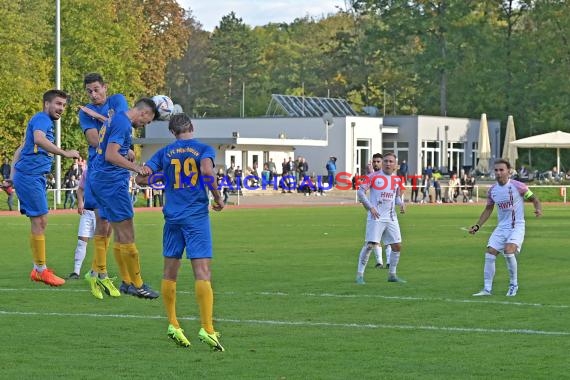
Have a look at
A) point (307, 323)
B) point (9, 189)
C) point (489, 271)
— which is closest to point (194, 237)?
point (307, 323)

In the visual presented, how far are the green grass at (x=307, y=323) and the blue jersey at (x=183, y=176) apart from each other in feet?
3.96

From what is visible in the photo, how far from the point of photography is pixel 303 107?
284ft

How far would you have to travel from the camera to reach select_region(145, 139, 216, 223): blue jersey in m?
11.2

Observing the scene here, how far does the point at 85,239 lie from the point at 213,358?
7.22m

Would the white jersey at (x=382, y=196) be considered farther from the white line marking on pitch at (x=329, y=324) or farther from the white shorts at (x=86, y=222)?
the white line marking on pitch at (x=329, y=324)

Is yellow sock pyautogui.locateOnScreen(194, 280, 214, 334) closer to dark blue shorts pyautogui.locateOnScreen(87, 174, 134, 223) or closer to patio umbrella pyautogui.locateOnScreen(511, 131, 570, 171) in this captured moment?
dark blue shorts pyautogui.locateOnScreen(87, 174, 134, 223)

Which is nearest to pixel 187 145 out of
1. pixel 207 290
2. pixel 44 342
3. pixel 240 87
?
pixel 207 290

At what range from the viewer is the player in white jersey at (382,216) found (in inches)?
710

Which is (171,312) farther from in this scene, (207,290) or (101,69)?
(101,69)

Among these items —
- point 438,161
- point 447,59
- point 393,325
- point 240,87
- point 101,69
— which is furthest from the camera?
point 240,87

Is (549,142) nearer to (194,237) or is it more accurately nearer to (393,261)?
(393,261)

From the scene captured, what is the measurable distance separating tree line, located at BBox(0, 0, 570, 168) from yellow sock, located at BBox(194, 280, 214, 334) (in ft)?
173

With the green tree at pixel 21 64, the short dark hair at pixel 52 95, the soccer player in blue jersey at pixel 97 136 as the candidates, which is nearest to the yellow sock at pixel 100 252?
the soccer player in blue jersey at pixel 97 136

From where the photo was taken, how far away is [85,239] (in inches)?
693
